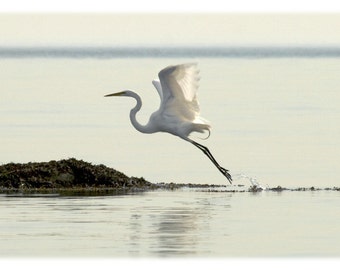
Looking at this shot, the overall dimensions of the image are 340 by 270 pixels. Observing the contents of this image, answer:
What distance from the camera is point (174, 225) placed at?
16922mm

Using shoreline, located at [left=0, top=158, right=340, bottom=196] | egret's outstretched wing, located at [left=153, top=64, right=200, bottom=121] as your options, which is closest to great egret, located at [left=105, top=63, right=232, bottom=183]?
egret's outstretched wing, located at [left=153, top=64, right=200, bottom=121]

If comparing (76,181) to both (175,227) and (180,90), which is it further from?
(175,227)

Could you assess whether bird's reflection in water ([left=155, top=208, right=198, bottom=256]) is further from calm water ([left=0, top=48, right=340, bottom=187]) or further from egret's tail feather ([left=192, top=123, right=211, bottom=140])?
egret's tail feather ([left=192, top=123, right=211, bottom=140])

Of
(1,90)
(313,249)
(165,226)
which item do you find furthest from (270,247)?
(1,90)

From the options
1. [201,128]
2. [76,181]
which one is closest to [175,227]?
[76,181]

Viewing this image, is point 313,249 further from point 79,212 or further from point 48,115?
point 48,115

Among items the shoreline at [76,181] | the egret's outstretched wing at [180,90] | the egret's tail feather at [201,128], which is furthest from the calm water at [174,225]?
the egret's tail feather at [201,128]

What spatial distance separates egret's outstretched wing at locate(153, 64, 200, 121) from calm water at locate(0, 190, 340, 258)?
1487 mm

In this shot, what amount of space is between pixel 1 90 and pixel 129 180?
21405mm

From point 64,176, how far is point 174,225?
13.4 ft

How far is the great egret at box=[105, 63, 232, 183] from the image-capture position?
805 inches

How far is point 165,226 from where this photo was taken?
55.3 feet

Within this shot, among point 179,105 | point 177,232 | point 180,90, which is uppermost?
point 180,90

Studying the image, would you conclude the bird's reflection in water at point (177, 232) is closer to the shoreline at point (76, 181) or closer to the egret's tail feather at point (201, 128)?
the shoreline at point (76, 181)
